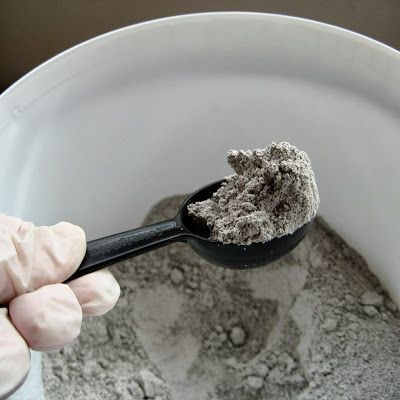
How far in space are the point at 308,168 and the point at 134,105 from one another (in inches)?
10.6

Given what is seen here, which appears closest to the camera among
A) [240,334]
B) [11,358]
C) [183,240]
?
[11,358]

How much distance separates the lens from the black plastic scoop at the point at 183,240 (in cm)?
58

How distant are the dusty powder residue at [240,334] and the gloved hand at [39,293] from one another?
0.54 ft

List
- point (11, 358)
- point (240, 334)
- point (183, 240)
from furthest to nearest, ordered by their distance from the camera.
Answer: point (240, 334) → point (183, 240) → point (11, 358)

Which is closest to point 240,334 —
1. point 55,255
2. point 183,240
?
point 183,240

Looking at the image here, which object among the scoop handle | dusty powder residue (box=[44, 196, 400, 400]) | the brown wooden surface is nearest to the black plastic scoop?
the scoop handle

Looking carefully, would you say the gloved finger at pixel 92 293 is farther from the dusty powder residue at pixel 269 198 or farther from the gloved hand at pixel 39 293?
the dusty powder residue at pixel 269 198

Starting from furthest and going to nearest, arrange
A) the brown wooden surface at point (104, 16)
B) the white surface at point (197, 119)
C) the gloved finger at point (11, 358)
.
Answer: the brown wooden surface at point (104, 16), the white surface at point (197, 119), the gloved finger at point (11, 358)

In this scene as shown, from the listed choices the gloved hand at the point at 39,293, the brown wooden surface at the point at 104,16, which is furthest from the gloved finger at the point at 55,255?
the brown wooden surface at the point at 104,16

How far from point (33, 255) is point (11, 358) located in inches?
4.0

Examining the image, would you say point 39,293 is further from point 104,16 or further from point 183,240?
point 104,16

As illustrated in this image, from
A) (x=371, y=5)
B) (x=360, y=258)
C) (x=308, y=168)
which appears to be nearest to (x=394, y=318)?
(x=360, y=258)

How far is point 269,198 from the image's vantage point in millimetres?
576

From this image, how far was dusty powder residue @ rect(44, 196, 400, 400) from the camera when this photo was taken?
0.68m
